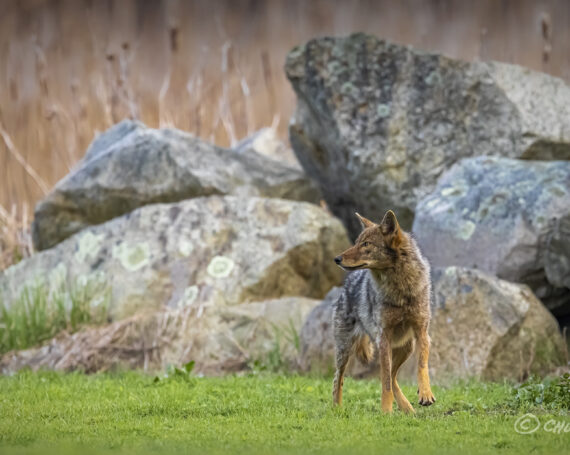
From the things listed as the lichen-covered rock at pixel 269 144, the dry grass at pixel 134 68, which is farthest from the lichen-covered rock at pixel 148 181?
the dry grass at pixel 134 68

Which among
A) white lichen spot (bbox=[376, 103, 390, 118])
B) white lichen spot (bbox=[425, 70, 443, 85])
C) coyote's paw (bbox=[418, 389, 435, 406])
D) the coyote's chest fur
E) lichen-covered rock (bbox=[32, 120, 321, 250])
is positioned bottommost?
coyote's paw (bbox=[418, 389, 435, 406])

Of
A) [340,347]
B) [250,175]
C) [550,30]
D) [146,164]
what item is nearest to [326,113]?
[250,175]

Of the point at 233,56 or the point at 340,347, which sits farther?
the point at 233,56

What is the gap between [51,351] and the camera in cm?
1091

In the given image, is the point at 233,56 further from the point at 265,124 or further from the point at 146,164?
the point at 146,164

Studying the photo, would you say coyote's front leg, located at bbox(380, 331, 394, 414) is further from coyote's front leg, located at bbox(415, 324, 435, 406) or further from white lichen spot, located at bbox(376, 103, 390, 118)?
white lichen spot, located at bbox(376, 103, 390, 118)

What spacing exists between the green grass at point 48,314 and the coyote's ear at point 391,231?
6171mm

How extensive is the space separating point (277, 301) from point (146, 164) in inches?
140

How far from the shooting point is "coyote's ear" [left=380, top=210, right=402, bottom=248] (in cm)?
650

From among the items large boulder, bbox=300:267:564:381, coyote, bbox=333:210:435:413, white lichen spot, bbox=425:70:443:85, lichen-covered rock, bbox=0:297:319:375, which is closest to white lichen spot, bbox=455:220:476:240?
large boulder, bbox=300:267:564:381

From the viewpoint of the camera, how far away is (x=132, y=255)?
41.2ft

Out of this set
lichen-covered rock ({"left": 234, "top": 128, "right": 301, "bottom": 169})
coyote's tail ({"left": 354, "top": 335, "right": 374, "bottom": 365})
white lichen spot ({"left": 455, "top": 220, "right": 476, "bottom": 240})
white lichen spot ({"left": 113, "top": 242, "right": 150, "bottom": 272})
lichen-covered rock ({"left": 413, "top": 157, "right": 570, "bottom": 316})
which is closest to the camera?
coyote's tail ({"left": 354, "top": 335, "right": 374, "bottom": 365})

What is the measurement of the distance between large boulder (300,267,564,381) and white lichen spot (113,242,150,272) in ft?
15.2

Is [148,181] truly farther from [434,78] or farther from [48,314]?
[434,78]
